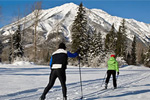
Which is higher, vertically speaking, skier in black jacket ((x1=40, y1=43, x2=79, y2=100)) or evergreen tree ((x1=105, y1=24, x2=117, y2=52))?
evergreen tree ((x1=105, y1=24, x2=117, y2=52))

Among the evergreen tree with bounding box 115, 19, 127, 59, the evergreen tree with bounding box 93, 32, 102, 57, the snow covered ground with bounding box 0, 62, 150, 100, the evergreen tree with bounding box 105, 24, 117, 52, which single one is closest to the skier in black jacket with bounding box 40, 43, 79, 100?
the snow covered ground with bounding box 0, 62, 150, 100

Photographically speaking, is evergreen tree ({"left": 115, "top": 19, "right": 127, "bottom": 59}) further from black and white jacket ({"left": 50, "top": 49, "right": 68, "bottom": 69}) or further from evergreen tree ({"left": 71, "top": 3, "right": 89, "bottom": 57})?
black and white jacket ({"left": 50, "top": 49, "right": 68, "bottom": 69})

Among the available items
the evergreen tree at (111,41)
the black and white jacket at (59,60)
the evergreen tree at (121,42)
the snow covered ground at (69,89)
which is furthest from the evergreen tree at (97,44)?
the black and white jacket at (59,60)

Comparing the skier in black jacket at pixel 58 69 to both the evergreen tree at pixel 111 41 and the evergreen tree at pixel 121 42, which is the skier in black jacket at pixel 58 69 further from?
the evergreen tree at pixel 121 42

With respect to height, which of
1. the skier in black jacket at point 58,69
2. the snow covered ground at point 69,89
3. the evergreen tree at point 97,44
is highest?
the evergreen tree at point 97,44

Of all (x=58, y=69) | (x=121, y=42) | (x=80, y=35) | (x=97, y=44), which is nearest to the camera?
(x=58, y=69)

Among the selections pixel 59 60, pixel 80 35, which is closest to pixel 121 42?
pixel 80 35

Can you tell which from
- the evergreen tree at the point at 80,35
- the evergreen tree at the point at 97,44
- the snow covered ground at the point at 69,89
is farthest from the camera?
the evergreen tree at the point at 97,44

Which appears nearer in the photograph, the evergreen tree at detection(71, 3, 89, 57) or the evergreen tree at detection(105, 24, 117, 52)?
the evergreen tree at detection(71, 3, 89, 57)

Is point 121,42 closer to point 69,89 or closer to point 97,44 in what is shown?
point 97,44

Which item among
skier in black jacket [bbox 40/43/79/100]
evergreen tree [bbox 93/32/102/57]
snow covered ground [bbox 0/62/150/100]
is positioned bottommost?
snow covered ground [bbox 0/62/150/100]

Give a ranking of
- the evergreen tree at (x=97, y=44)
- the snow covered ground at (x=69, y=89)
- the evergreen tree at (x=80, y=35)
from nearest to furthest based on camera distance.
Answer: the snow covered ground at (x=69, y=89) → the evergreen tree at (x=80, y=35) → the evergreen tree at (x=97, y=44)

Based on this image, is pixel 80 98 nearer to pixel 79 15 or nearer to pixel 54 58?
pixel 54 58

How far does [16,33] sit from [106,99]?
40.8m
